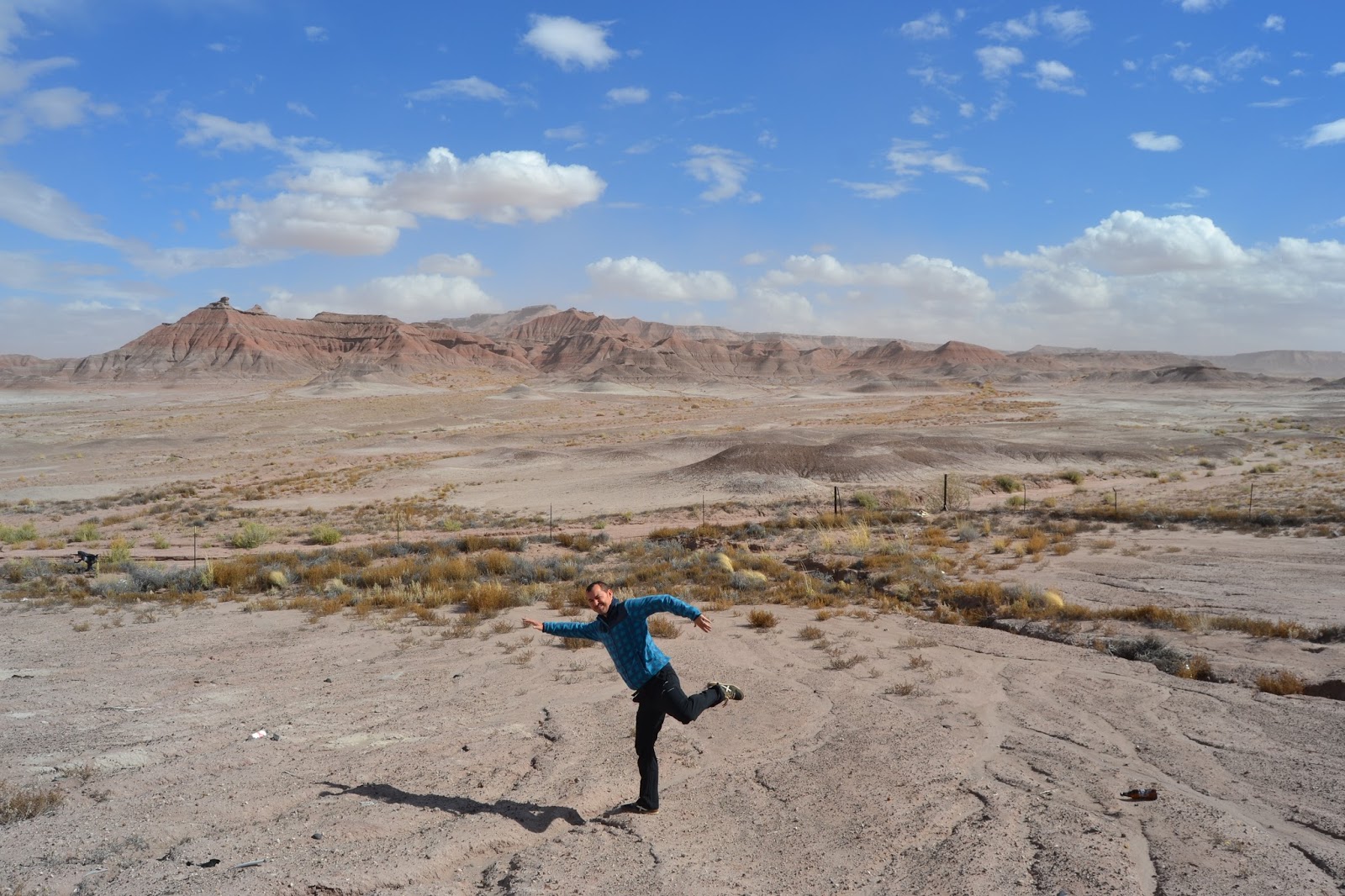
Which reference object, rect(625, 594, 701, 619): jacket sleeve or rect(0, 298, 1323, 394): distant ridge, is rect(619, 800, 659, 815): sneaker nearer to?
rect(625, 594, 701, 619): jacket sleeve

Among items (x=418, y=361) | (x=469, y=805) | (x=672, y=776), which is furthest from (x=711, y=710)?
(x=418, y=361)

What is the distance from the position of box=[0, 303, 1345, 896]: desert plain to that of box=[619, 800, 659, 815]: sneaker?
0.22 feet

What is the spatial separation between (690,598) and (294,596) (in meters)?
6.81

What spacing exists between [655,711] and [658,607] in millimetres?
732

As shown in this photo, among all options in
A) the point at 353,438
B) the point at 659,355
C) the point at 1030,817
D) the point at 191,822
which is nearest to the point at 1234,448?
the point at 1030,817

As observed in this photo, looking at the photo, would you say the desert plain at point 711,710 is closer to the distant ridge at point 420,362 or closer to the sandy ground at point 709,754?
the sandy ground at point 709,754

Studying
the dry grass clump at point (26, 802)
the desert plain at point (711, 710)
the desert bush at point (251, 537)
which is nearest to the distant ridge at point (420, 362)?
the desert bush at point (251, 537)

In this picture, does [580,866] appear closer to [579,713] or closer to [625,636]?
[625,636]

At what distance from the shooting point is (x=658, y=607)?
5.61 meters

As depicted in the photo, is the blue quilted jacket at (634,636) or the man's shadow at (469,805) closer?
the blue quilted jacket at (634,636)

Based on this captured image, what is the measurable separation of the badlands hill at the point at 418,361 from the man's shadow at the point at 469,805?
402ft

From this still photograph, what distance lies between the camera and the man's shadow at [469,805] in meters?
5.84

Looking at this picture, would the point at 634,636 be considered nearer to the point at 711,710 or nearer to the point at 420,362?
the point at 711,710

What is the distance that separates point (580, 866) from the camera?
5.18m
